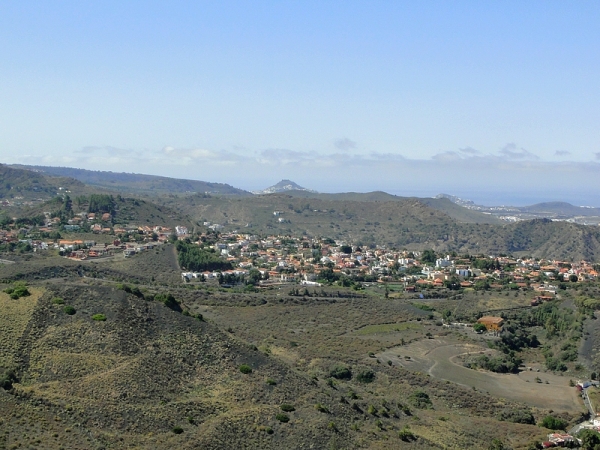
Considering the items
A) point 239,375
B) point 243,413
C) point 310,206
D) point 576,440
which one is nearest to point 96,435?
point 243,413

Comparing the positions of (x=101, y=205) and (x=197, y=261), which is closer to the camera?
(x=197, y=261)

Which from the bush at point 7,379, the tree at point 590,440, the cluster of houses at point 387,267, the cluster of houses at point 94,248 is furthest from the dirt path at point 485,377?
the cluster of houses at point 94,248

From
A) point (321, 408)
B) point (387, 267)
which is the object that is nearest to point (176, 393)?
point (321, 408)

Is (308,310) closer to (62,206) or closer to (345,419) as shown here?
(345,419)

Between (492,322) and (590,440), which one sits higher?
(492,322)

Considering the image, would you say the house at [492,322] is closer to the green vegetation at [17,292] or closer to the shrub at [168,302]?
the shrub at [168,302]

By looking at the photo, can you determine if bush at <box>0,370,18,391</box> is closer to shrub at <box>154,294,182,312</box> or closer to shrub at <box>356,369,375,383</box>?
shrub at <box>154,294,182,312</box>

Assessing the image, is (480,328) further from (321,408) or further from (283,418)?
(283,418)
